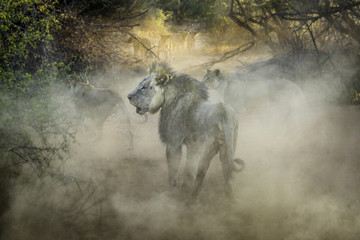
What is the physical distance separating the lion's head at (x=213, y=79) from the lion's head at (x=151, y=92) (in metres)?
2.77

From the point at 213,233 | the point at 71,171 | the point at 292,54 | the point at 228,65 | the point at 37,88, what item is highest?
the point at 228,65

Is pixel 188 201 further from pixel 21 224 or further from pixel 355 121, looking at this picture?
pixel 355 121

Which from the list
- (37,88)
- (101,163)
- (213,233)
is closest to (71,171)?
(101,163)

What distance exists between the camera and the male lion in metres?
3.78

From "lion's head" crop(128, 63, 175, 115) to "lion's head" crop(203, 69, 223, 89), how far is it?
2769mm

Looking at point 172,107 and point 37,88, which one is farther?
point 37,88

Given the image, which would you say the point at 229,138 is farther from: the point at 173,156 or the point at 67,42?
the point at 67,42

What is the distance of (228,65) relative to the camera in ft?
41.6

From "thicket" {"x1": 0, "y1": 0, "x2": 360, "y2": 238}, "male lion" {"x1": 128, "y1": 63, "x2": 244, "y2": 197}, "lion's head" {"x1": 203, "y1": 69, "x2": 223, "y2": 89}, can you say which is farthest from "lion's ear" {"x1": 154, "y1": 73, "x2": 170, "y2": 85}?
"lion's head" {"x1": 203, "y1": 69, "x2": 223, "y2": 89}

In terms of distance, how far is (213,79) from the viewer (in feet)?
23.4

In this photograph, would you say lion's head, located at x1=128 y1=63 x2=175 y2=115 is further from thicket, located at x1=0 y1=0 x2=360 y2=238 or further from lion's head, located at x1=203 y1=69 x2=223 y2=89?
lion's head, located at x1=203 y1=69 x2=223 y2=89

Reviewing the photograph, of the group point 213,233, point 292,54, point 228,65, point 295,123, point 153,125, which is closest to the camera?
point 213,233

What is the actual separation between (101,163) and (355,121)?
5.59 metres

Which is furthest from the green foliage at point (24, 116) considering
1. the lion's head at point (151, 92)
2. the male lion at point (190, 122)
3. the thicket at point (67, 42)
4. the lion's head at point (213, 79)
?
the lion's head at point (213, 79)
